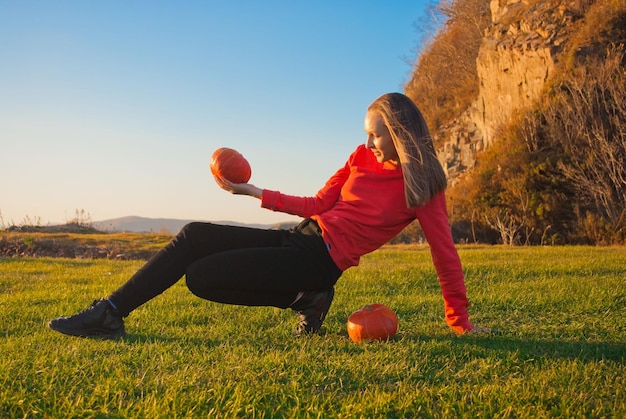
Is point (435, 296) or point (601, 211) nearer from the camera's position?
point (435, 296)

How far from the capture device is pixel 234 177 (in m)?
4.61

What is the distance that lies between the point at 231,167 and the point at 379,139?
1217 millimetres

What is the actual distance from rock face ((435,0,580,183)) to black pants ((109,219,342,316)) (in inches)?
894

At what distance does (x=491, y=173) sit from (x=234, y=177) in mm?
20146

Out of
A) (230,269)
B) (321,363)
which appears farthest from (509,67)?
(321,363)

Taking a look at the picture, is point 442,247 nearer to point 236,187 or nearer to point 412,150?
point 412,150

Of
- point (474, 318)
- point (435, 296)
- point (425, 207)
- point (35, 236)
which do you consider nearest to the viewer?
point (425, 207)

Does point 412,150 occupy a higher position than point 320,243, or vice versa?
point 412,150

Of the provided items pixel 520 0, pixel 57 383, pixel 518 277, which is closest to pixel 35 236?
pixel 518 277

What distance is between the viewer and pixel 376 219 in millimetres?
4219

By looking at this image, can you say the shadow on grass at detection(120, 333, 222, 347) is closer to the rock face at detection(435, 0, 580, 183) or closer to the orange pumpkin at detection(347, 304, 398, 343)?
the orange pumpkin at detection(347, 304, 398, 343)

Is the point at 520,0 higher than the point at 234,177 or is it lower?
higher

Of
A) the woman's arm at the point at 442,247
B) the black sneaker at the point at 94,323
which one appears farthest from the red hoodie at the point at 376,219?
the black sneaker at the point at 94,323

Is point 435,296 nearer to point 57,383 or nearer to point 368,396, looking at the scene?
point 368,396
